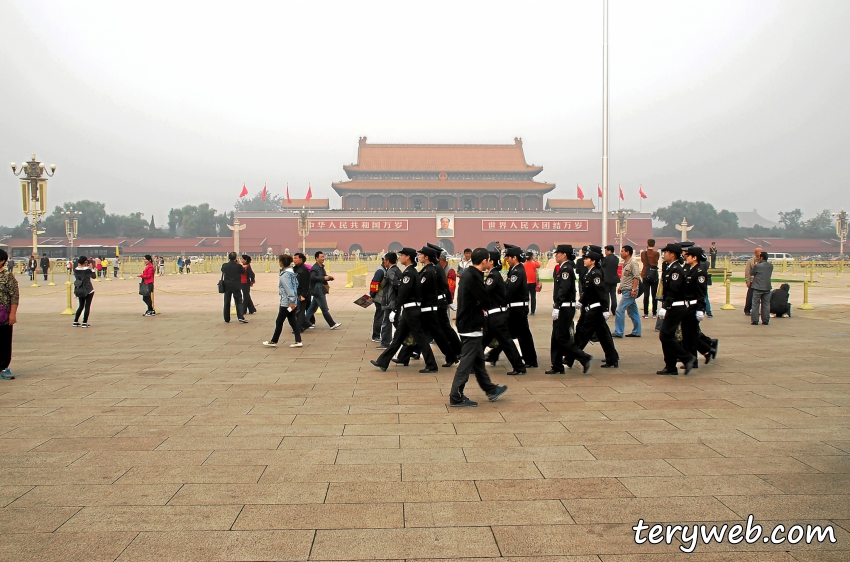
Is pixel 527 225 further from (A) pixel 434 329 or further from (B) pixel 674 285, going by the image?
(A) pixel 434 329

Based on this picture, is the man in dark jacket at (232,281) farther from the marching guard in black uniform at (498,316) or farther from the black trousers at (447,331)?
the marching guard in black uniform at (498,316)

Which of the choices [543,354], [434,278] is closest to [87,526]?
[434,278]

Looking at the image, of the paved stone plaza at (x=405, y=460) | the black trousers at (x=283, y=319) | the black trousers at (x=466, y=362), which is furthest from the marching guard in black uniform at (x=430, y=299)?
the black trousers at (x=283, y=319)

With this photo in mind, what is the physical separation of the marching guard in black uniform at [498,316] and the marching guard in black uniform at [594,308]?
698 millimetres

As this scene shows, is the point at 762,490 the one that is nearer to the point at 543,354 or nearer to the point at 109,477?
the point at 109,477

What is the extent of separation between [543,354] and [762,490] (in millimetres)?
4338

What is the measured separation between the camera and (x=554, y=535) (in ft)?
8.71

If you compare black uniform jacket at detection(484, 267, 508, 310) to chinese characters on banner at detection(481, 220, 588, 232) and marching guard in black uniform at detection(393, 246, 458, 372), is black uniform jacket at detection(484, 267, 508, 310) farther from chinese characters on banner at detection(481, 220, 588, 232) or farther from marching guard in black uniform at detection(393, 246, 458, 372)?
chinese characters on banner at detection(481, 220, 588, 232)

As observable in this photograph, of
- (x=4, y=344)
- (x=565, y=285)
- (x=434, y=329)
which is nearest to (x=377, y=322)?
(x=434, y=329)

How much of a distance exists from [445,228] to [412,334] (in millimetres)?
43212

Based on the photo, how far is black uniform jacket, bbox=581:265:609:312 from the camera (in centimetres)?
611

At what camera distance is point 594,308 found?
618 centimetres

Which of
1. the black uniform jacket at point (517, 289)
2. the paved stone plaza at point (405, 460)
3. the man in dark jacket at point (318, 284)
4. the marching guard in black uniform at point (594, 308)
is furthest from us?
the man in dark jacket at point (318, 284)

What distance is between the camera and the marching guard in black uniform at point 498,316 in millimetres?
5504
